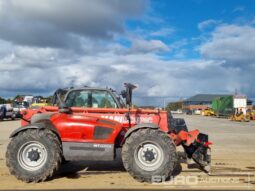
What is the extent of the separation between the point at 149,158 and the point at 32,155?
252cm

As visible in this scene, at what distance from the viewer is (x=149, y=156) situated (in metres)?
8.80

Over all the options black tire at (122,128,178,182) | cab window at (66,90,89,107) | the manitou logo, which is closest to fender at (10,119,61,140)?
cab window at (66,90,89,107)

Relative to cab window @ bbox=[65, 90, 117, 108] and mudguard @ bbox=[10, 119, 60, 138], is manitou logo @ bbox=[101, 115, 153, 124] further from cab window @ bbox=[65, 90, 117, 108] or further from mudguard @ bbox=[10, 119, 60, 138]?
mudguard @ bbox=[10, 119, 60, 138]

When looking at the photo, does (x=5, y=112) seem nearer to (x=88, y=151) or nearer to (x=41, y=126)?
(x=41, y=126)

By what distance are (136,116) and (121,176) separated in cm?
146

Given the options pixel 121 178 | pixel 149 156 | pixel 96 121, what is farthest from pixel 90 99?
pixel 149 156

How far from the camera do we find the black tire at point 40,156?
28.6 ft

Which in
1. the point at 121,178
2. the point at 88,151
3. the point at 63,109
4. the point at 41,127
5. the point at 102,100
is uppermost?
the point at 102,100

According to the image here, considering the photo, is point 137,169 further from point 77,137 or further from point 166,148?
point 77,137

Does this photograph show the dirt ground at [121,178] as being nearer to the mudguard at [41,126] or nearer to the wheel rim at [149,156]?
the wheel rim at [149,156]

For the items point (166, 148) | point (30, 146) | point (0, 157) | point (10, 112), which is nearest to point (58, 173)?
point (30, 146)

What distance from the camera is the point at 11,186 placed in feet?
27.3

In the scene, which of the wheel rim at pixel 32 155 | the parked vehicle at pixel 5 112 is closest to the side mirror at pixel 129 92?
the wheel rim at pixel 32 155

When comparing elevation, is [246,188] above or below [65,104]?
below
